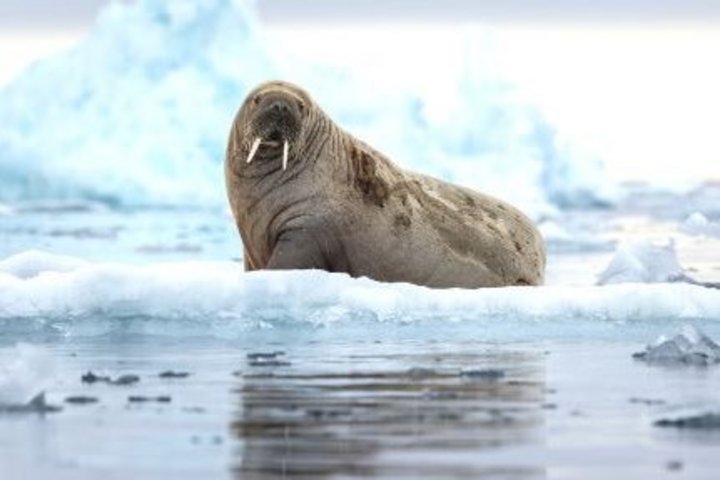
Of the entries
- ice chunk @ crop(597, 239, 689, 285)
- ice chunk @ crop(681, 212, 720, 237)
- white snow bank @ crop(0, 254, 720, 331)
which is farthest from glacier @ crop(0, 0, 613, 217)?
white snow bank @ crop(0, 254, 720, 331)

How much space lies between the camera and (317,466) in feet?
16.8

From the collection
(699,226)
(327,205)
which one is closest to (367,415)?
(327,205)

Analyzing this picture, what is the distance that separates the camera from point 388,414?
20.3ft

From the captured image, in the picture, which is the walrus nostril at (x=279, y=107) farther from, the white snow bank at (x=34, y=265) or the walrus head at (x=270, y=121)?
the white snow bank at (x=34, y=265)

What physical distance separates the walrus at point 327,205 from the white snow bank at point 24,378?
154 inches

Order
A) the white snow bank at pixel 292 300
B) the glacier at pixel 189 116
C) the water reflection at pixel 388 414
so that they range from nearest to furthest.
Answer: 1. the water reflection at pixel 388 414
2. the white snow bank at pixel 292 300
3. the glacier at pixel 189 116

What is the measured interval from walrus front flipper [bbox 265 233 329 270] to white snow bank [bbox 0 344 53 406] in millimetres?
3826

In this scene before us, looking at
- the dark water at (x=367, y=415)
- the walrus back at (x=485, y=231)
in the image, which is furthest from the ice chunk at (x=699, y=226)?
the dark water at (x=367, y=415)

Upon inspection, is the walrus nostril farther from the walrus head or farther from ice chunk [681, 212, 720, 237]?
ice chunk [681, 212, 720, 237]

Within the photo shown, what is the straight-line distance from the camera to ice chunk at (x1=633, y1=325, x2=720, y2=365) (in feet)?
25.8

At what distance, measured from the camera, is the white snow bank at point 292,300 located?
9.10 metres

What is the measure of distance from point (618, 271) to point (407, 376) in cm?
671

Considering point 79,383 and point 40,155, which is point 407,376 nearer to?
point 79,383

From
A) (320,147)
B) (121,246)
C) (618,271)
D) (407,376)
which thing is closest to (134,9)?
(121,246)
